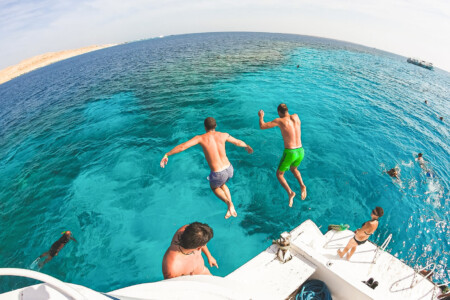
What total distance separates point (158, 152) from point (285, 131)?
716cm

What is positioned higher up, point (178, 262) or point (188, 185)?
point (178, 262)

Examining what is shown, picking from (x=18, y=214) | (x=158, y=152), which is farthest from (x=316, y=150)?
(x=18, y=214)

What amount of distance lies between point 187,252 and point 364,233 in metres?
4.47

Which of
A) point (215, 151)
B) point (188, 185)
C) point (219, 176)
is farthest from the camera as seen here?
point (188, 185)

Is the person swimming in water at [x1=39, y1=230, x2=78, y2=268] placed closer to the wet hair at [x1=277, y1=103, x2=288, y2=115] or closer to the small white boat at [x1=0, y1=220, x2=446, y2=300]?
the small white boat at [x1=0, y1=220, x2=446, y2=300]

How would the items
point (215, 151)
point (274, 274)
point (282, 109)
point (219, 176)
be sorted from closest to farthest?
1. point (274, 274)
2. point (215, 151)
3. point (219, 176)
4. point (282, 109)

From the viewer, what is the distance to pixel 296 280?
3707 millimetres

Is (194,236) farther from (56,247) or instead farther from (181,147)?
(56,247)

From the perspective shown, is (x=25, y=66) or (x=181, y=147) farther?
(x=25, y=66)

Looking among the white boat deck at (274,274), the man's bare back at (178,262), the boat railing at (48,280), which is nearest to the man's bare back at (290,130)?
the white boat deck at (274,274)

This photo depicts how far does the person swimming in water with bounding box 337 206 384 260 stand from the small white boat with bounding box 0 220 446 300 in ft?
0.78

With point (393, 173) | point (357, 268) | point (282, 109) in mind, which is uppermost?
point (282, 109)

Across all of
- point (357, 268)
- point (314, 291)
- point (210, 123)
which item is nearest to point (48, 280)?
point (210, 123)

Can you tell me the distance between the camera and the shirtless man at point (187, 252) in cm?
322
